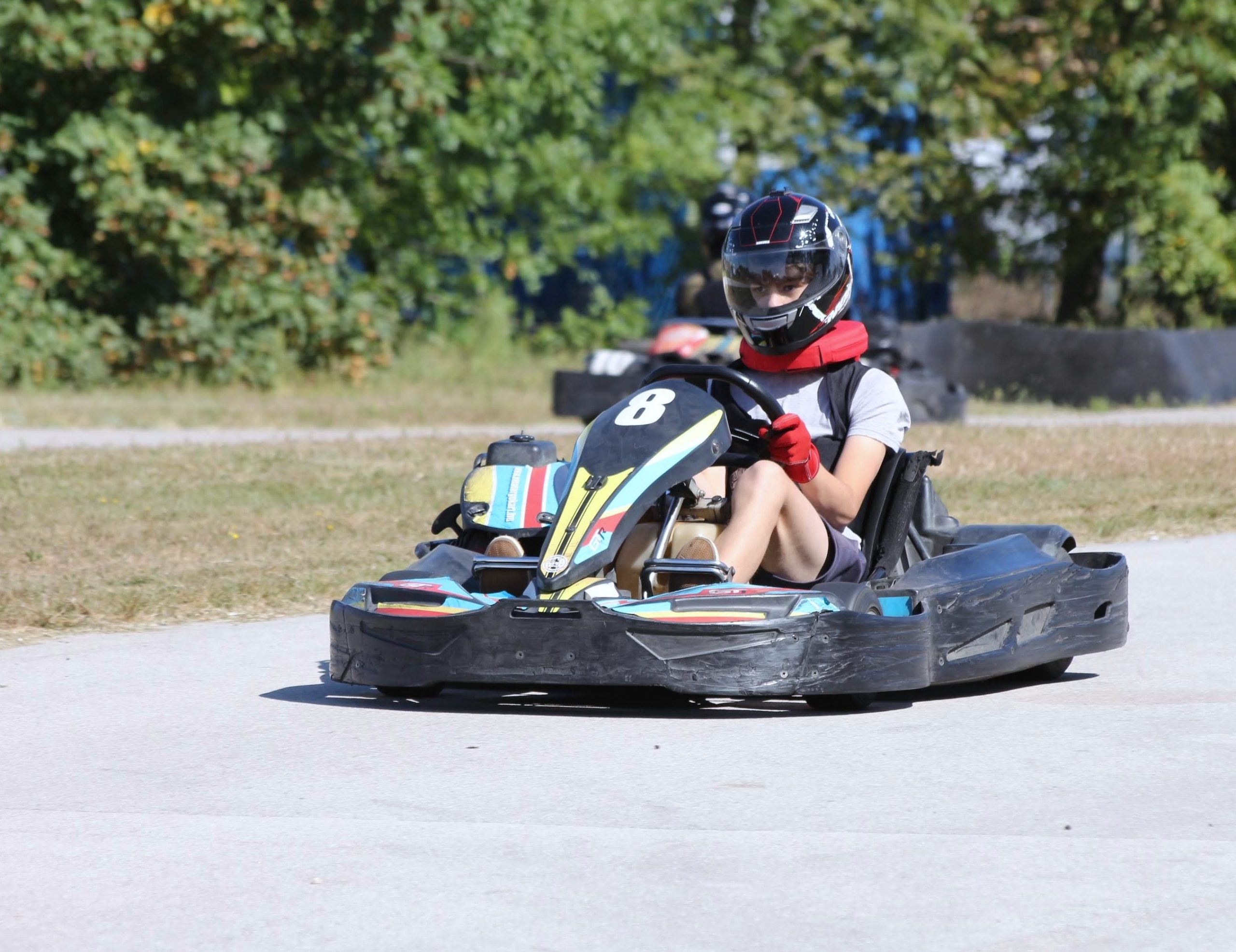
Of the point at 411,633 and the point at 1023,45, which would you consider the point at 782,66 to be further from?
the point at 411,633

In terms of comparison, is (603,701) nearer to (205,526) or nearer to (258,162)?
(205,526)

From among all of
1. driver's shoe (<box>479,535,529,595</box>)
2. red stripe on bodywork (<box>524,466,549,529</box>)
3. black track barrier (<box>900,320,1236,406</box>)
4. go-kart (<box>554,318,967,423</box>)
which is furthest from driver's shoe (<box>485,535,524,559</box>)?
black track barrier (<box>900,320,1236,406</box>)

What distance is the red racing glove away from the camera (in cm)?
500

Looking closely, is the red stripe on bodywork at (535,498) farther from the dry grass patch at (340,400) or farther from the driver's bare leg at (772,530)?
the dry grass patch at (340,400)

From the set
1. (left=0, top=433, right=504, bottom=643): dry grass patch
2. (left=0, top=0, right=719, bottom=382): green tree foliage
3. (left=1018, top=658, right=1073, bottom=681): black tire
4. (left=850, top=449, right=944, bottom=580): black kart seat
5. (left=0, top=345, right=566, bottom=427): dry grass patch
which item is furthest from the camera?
(left=0, top=0, right=719, bottom=382): green tree foliage

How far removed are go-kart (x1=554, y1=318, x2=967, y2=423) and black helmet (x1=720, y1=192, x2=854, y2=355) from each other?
24.1 feet

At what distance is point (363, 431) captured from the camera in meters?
13.5

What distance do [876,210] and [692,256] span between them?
1979 millimetres

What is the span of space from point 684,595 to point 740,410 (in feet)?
2.56

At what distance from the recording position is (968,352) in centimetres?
1639

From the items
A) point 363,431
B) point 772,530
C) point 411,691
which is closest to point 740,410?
point 772,530

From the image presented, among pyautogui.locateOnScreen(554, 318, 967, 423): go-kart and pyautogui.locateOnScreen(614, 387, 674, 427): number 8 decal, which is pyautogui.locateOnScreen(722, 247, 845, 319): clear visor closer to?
pyautogui.locateOnScreen(614, 387, 674, 427): number 8 decal

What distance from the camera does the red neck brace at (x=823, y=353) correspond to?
5430mm

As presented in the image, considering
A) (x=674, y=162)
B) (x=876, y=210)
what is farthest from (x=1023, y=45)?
(x=674, y=162)
